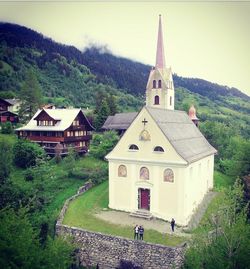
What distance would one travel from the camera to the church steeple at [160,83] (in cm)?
4159

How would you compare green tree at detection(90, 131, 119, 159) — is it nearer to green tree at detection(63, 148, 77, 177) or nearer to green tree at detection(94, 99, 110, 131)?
green tree at detection(63, 148, 77, 177)

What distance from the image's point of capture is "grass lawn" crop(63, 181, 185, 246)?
2403cm

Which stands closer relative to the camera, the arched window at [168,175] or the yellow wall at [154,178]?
the yellow wall at [154,178]

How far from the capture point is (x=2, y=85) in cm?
8888

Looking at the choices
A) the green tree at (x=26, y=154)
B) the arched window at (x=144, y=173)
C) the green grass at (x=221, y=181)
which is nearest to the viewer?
the arched window at (x=144, y=173)

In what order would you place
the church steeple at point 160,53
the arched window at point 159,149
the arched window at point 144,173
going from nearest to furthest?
1. the arched window at point 159,149
2. the arched window at point 144,173
3. the church steeple at point 160,53

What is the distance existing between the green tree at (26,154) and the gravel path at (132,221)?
14079mm

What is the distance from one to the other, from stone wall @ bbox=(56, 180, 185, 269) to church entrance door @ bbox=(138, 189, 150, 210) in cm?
644

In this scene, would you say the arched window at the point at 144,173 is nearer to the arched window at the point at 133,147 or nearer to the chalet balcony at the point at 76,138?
the arched window at the point at 133,147

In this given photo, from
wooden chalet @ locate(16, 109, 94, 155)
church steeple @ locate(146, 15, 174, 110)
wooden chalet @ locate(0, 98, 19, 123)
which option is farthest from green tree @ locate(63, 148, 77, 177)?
wooden chalet @ locate(0, 98, 19, 123)

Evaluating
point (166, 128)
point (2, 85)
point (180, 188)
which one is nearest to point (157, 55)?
point (166, 128)

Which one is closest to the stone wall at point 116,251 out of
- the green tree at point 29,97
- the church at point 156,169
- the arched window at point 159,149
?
the church at point 156,169

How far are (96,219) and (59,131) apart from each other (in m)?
17.8

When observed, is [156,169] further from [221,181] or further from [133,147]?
[221,181]
